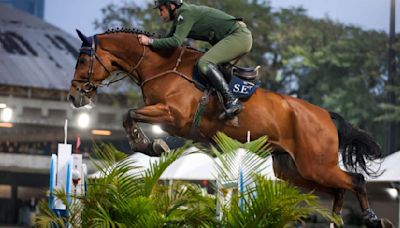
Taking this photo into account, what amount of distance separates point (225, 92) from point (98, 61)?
1.26m

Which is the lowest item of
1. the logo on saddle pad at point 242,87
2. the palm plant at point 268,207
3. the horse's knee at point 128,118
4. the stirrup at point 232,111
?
the palm plant at point 268,207

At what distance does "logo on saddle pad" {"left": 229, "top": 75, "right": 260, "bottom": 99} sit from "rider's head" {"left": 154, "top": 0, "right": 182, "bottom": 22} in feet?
2.81

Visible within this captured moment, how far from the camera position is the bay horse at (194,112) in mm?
10945

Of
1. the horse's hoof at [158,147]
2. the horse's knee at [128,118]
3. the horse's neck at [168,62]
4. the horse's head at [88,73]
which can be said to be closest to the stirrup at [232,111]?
the horse's neck at [168,62]

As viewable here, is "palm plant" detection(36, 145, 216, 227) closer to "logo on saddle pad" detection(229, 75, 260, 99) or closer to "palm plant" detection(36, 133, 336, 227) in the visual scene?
"palm plant" detection(36, 133, 336, 227)

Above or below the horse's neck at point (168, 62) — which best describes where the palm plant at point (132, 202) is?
below

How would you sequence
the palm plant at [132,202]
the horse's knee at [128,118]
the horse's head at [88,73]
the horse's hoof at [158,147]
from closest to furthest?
the palm plant at [132,202]
the horse's hoof at [158,147]
the horse's knee at [128,118]
the horse's head at [88,73]

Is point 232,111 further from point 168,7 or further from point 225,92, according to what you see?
point 168,7

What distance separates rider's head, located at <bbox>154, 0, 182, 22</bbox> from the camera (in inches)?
429

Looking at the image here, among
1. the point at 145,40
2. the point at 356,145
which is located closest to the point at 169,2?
the point at 145,40

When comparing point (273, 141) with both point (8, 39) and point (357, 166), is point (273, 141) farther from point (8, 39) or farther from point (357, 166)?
point (8, 39)

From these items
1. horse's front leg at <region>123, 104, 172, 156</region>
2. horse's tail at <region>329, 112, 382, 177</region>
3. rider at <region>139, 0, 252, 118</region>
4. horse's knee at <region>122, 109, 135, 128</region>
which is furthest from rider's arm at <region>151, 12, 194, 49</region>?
horse's tail at <region>329, 112, 382, 177</region>

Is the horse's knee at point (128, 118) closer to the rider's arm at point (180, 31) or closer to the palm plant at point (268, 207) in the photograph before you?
Result: the rider's arm at point (180, 31)

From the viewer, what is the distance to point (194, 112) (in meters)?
11.0
